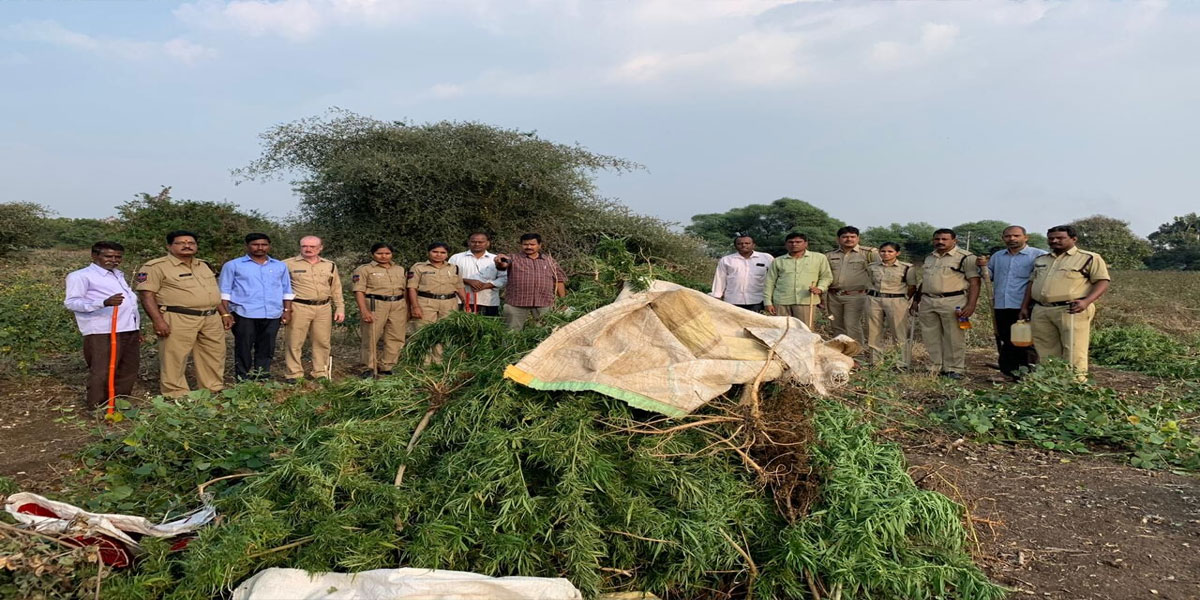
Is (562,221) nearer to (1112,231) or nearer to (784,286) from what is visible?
(784,286)

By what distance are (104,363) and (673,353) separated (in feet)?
15.8

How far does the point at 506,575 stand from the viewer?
2.58 m

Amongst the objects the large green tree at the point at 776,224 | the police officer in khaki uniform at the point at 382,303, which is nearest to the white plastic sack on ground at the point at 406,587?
the police officer in khaki uniform at the point at 382,303

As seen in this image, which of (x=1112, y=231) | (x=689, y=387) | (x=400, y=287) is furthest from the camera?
(x=1112, y=231)

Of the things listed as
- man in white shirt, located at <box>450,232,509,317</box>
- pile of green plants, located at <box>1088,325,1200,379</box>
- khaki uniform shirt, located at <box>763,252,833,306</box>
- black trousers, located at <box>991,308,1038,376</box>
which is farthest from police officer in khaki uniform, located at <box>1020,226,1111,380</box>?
man in white shirt, located at <box>450,232,509,317</box>

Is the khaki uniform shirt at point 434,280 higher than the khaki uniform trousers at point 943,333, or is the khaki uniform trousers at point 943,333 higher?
the khaki uniform shirt at point 434,280

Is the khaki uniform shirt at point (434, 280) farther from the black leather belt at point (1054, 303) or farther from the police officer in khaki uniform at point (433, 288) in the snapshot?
the black leather belt at point (1054, 303)

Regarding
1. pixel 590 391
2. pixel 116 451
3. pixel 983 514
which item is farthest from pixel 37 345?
pixel 983 514

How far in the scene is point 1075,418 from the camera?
5.07 metres

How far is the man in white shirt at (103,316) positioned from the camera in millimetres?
5508

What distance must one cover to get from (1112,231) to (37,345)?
31462mm

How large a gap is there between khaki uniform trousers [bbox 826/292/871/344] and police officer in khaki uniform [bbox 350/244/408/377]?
15.4ft

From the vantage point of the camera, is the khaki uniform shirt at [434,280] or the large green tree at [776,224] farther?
the large green tree at [776,224]

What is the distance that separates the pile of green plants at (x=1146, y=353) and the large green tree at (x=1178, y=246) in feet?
70.9
